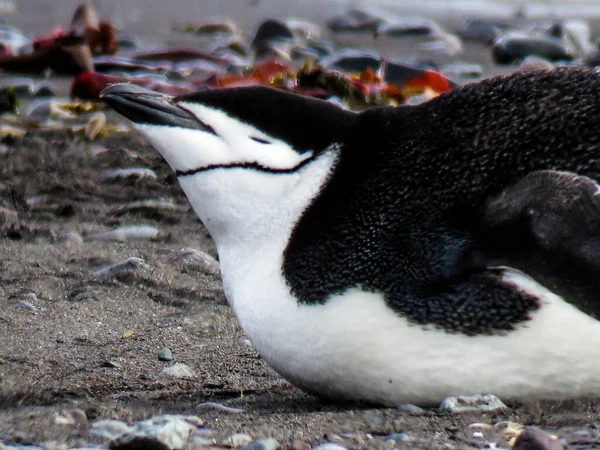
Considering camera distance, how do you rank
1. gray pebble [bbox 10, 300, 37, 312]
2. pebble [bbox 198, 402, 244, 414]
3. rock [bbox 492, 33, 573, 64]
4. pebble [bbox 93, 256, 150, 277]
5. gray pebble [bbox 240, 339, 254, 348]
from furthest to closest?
1. rock [bbox 492, 33, 573, 64]
2. pebble [bbox 93, 256, 150, 277]
3. gray pebble [bbox 10, 300, 37, 312]
4. gray pebble [bbox 240, 339, 254, 348]
5. pebble [bbox 198, 402, 244, 414]

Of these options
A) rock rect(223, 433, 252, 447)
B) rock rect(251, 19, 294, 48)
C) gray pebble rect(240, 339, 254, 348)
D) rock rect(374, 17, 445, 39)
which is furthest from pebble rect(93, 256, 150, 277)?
rock rect(374, 17, 445, 39)

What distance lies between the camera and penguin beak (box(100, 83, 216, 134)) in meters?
3.14

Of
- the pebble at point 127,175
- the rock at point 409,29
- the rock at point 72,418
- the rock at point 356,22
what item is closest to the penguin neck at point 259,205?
the rock at point 72,418

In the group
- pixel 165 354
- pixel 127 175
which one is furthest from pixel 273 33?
pixel 165 354

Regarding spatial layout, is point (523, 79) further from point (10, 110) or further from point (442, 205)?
point (10, 110)

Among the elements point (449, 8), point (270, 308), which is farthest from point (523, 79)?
point (449, 8)

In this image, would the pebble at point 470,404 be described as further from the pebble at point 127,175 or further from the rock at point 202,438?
the pebble at point 127,175

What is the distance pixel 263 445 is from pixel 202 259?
220 centimetres

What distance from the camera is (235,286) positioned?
10.3 ft

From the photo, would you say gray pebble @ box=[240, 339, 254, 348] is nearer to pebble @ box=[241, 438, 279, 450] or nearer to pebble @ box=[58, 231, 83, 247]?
Answer: pebble @ box=[241, 438, 279, 450]

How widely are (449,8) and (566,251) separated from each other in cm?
1216

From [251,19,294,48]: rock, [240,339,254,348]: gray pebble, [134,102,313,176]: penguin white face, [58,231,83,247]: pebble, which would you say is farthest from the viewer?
[251,19,294,48]: rock

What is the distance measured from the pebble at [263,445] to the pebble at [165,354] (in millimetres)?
1043

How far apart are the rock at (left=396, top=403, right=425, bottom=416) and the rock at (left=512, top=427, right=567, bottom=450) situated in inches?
16.1
